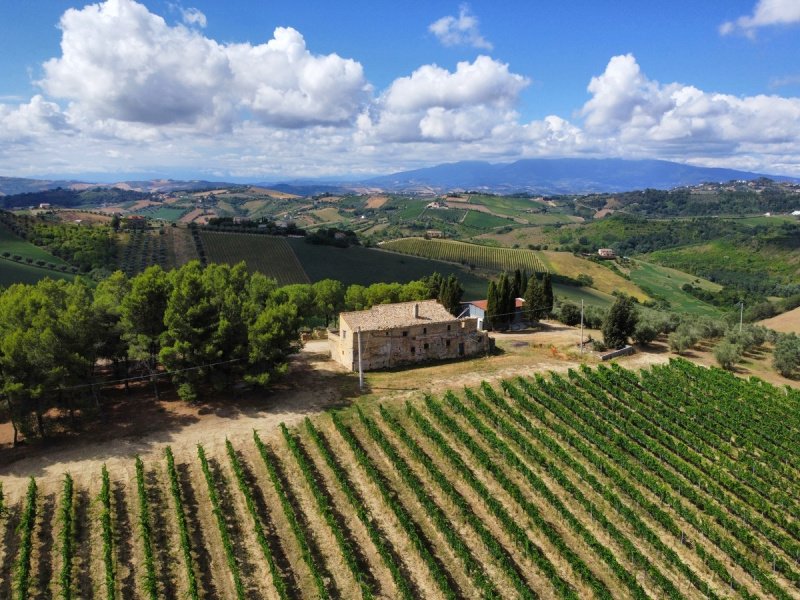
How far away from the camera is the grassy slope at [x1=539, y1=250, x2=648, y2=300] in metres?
124

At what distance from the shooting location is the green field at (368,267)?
104250 millimetres

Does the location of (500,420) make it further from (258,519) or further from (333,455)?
(258,519)

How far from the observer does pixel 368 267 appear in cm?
11262

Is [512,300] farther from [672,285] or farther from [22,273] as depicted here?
[672,285]

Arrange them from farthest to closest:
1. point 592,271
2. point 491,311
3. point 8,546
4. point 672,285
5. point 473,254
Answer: point 473,254 → point 592,271 → point 672,285 → point 491,311 → point 8,546

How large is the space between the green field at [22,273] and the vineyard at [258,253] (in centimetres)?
2779

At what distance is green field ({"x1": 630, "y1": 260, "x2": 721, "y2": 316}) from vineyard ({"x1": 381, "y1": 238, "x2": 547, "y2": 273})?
27.7 m

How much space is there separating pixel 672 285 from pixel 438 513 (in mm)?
132333

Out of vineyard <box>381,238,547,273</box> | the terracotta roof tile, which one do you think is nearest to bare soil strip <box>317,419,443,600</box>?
the terracotta roof tile

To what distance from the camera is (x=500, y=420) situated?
117ft

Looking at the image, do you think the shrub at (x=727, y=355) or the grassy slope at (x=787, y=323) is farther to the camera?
the grassy slope at (x=787, y=323)

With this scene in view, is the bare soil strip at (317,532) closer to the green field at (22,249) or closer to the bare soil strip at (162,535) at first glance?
the bare soil strip at (162,535)

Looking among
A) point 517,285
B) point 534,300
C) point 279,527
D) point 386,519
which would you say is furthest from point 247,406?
point 517,285

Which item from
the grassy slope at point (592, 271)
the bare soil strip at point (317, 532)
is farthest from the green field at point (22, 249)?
the grassy slope at point (592, 271)
